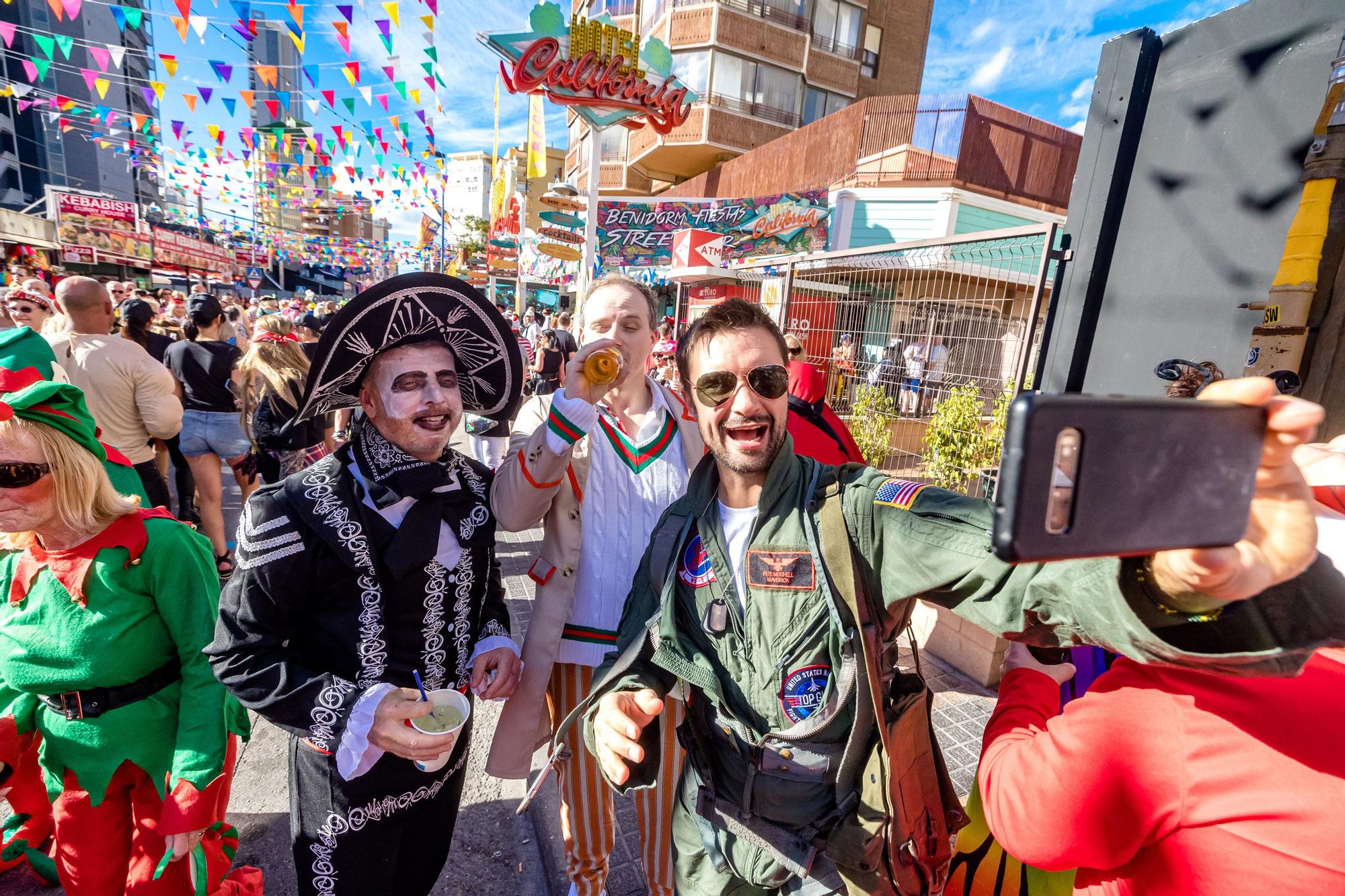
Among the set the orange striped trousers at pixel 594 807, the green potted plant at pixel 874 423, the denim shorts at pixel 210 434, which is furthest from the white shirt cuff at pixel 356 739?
the green potted plant at pixel 874 423

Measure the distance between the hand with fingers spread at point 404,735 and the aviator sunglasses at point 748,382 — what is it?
1.07 meters

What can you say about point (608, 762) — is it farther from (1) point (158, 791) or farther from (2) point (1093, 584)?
(1) point (158, 791)

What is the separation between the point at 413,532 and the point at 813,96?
2690 centimetres

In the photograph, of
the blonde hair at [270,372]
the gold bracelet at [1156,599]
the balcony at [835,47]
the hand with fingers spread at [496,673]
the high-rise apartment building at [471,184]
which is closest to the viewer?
the gold bracelet at [1156,599]

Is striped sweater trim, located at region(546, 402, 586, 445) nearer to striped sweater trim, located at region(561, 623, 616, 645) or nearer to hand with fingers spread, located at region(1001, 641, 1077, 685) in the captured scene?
striped sweater trim, located at region(561, 623, 616, 645)

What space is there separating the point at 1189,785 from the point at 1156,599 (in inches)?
13.7

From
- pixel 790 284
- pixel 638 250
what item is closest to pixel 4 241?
pixel 638 250

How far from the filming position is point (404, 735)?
135cm

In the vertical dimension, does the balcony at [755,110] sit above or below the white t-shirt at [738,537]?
above

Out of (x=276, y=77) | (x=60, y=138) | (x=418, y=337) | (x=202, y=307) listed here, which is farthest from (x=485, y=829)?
(x=60, y=138)

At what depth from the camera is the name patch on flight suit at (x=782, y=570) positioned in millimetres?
1379

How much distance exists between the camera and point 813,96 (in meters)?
23.3

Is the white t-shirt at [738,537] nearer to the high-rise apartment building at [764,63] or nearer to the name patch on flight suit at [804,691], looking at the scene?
the name patch on flight suit at [804,691]

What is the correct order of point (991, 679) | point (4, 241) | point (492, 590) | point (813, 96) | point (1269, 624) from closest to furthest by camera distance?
point (1269, 624), point (492, 590), point (991, 679), point (4, 241), point (813, 96)
